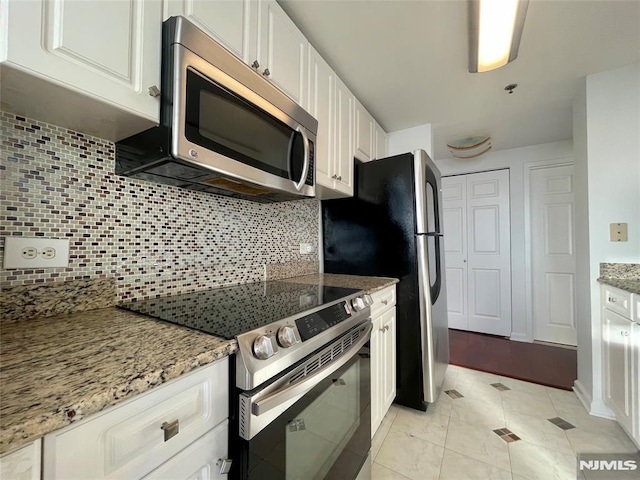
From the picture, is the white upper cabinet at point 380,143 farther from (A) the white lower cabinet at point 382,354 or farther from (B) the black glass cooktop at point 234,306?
(B) the black glass cooktop at point 234,306

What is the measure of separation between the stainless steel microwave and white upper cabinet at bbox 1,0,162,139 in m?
0.05

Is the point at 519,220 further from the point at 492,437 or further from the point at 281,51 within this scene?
the point at 281,51

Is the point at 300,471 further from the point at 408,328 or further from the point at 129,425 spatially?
the point at 408,328

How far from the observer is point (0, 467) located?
344 millimetres

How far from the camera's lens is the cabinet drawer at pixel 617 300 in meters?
1.44

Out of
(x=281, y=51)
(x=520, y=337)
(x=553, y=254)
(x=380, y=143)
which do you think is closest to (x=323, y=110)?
(x=281, y=51)

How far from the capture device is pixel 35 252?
2.62 feet

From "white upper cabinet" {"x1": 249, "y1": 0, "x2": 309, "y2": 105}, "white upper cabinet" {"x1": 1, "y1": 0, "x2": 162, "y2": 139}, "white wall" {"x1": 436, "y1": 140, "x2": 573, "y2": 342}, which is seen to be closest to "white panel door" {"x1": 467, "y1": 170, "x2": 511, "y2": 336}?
"white wall" {"x1": 436, "y1": 140, "x2": 573, "y2": 342}

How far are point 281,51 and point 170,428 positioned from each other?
150cm

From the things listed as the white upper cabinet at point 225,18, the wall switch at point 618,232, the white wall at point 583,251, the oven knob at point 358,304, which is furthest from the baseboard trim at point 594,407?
the white upper cabinet at point 225,18

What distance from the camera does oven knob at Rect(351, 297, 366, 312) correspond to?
1189mm

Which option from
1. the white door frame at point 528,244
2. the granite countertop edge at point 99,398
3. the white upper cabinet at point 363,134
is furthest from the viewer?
the white door frame at point 528,244

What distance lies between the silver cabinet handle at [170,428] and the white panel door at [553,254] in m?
3.87

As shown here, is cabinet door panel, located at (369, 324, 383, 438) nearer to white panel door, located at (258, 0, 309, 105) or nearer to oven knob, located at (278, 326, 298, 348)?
oven knob, located at (278, 326, 298, 348)
